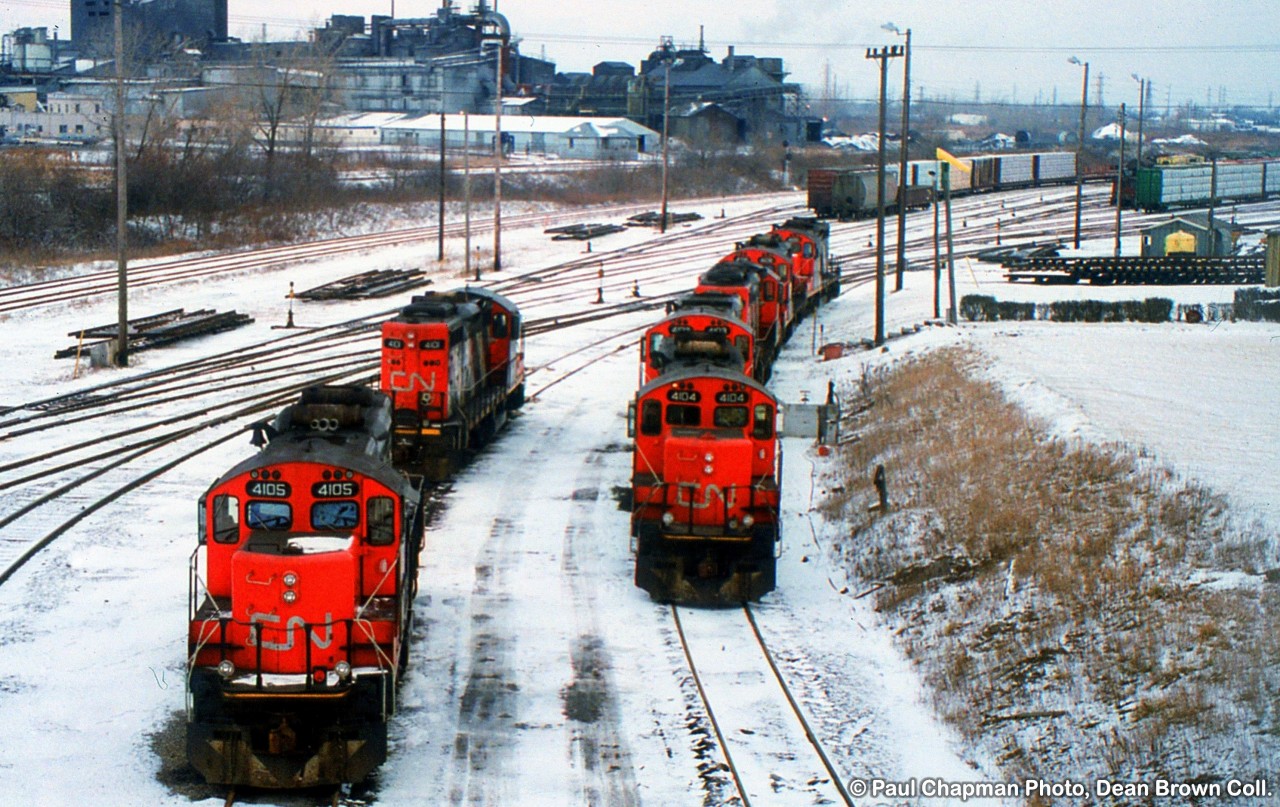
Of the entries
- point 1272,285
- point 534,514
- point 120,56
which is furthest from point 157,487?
point 1272,285

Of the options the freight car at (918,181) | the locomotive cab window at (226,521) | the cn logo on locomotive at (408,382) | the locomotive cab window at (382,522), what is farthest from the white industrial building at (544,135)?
the locomotive cab window at (226,521)

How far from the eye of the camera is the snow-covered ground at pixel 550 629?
A: 14.4 metres

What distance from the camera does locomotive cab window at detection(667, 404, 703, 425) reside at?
20406mm

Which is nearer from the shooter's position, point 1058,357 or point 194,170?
point 1058,357

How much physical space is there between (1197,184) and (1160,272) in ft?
129

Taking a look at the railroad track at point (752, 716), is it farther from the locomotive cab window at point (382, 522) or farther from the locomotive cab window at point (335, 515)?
the locomotive cab window at point (335, 515)

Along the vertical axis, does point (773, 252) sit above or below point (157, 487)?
above

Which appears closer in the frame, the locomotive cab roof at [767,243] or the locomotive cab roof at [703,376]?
the locomotive cab roof at [703,376]

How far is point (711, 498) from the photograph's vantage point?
2002 cm

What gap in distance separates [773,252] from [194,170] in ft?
136

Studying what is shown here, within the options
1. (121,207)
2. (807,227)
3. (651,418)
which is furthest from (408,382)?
(807,227)

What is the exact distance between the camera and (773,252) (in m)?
42.9

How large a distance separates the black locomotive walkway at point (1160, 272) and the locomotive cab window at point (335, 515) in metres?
43.2

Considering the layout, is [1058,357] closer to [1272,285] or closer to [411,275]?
[1272,285]
